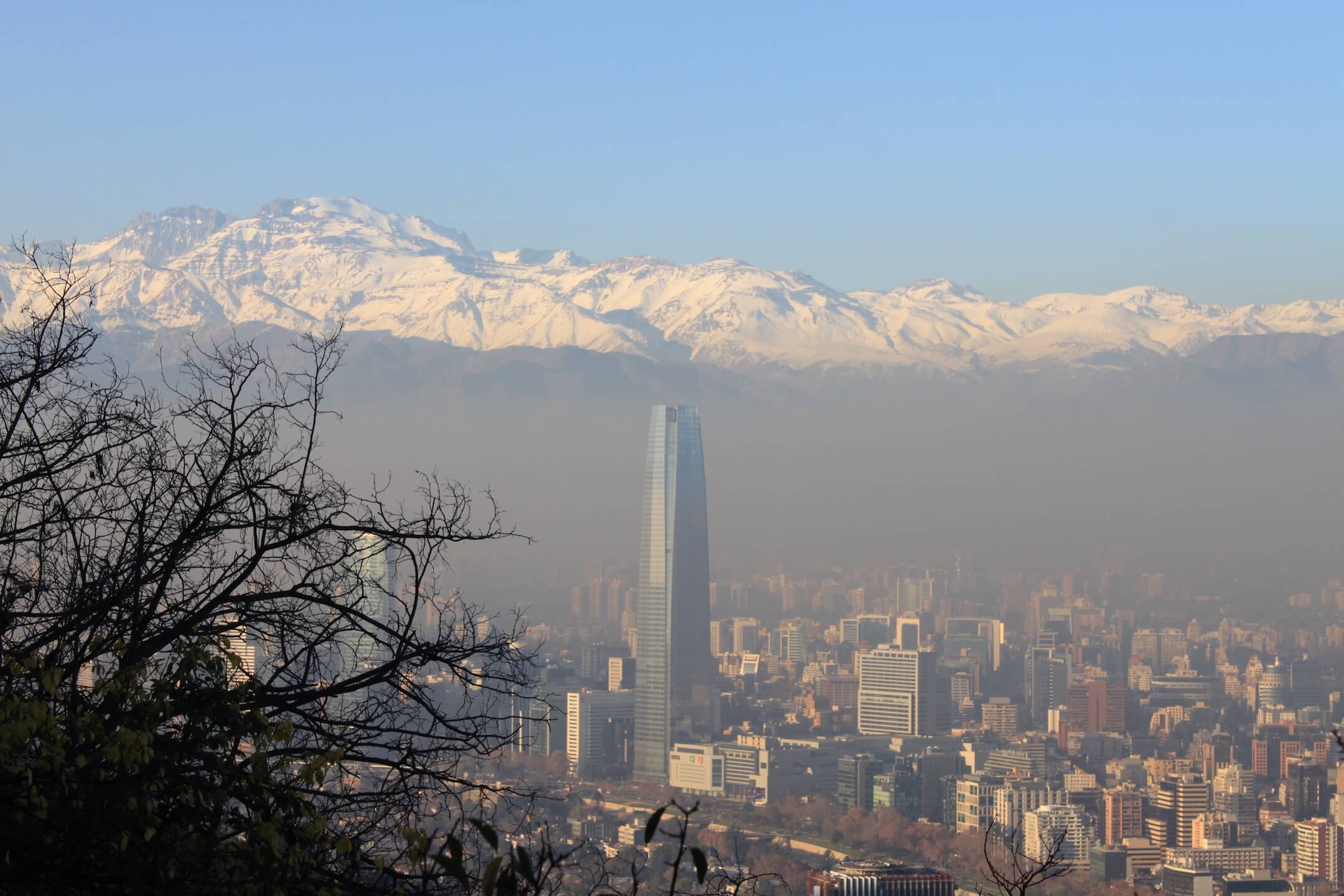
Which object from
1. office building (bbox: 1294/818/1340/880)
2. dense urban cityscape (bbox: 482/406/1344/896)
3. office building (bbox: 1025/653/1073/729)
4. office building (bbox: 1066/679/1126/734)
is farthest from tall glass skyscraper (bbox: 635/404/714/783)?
office building (bbox: 1294/818/1340/880)

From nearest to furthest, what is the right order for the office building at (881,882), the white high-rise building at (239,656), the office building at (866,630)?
the white high-rise building at (239,656), the office building at (881,882), the office building at (866,630)

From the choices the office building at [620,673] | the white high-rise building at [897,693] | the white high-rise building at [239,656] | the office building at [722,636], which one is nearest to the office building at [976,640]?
the white high-rise building at [897,693]

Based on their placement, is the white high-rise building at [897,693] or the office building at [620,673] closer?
the white high-rise building at [897,693]

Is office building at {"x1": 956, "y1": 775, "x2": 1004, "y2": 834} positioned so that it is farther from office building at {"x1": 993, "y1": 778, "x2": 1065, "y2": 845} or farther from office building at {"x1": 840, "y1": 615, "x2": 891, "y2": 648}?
Answer: office building at {"x1": 840, "y1": 615, "x2": 891, "y2": 648}

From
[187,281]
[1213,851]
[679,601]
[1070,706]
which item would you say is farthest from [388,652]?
[187,281]

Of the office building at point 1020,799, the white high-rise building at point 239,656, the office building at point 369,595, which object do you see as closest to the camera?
the white high-rise building at point 239,656

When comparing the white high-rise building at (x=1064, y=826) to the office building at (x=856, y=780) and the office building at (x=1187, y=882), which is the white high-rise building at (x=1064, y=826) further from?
the office building at (x=856, y=780)
